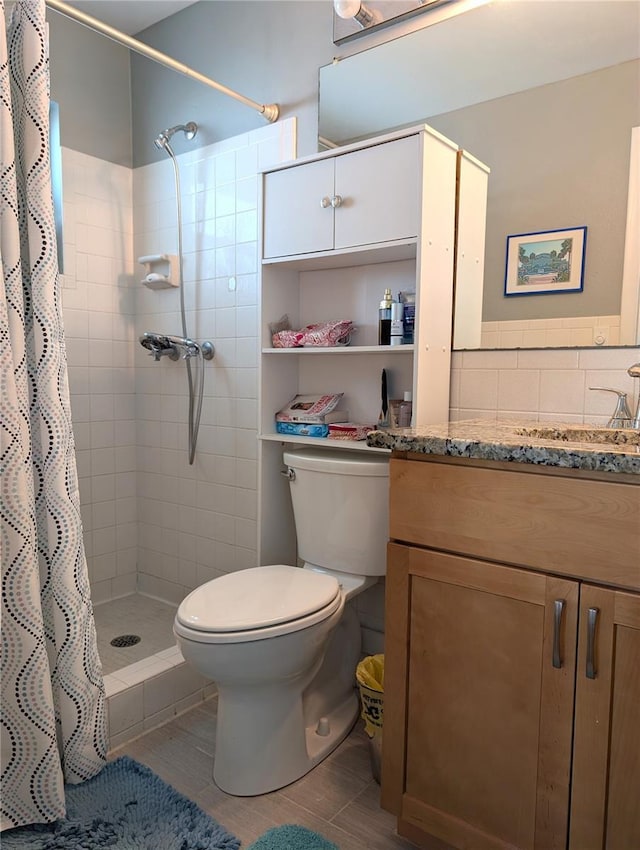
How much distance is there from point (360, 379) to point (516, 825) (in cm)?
125

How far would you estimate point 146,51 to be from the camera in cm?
180

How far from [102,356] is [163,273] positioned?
44 cm

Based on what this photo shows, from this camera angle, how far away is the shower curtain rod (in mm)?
1571

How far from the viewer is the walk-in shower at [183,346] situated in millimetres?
2303

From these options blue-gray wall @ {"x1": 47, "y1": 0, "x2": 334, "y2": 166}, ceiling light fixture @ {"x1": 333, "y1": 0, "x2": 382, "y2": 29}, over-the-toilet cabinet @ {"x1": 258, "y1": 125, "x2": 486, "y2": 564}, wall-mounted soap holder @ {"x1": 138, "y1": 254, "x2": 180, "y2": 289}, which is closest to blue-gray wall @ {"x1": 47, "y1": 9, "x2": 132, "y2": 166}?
blue-gray wall @ {"x1": 47, "y1": 0, "x2": 334, "y2": 166}

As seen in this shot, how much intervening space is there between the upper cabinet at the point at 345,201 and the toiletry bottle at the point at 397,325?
0.60 ft

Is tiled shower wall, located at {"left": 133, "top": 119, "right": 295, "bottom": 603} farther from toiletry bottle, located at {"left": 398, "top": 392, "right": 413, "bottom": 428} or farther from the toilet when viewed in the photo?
toiletry bottle, located at {"left": 398, "top": 392, "right": 413, "bottom": 428}

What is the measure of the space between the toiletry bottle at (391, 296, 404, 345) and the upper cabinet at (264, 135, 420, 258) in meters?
0.18

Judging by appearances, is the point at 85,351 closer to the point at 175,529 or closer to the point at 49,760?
the point at 175,529

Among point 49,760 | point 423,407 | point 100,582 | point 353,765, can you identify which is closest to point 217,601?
point 49,760

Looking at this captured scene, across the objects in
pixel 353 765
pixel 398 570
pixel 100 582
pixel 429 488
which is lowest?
pixel 353 765

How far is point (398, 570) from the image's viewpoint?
123 centimetres

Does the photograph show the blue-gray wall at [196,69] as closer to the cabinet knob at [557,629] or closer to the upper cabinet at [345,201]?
the upper cabinet at [345,201]

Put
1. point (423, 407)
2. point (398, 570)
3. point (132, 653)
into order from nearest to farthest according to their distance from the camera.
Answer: point (398, 570)
point (423, 407)
point (132, 653)
